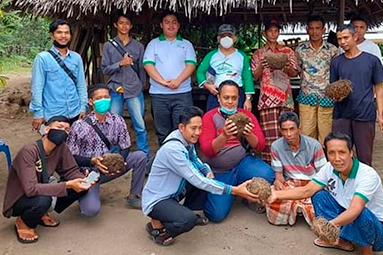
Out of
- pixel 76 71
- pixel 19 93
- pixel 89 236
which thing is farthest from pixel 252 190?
pixel 19 93

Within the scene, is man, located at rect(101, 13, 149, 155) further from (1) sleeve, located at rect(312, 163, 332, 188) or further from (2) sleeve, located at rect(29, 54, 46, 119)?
(1) sleeve, located at rect(312, 163, 332, 188)

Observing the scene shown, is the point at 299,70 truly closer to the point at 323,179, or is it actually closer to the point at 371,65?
the point at 371,65

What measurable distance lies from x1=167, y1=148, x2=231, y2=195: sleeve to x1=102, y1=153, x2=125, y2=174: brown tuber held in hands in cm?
59

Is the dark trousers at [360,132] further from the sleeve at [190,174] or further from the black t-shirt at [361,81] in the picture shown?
the sleeve at [190,174]

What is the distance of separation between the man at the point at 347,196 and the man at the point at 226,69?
1545 millimetres

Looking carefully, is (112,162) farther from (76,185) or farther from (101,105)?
(101,105)

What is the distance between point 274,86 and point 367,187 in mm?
2015

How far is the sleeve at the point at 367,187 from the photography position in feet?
10.8

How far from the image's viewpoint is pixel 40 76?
4578 millimetres

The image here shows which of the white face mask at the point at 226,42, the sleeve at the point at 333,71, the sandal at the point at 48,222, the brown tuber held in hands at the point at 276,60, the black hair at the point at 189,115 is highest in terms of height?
the white face mask at the point at 226,42

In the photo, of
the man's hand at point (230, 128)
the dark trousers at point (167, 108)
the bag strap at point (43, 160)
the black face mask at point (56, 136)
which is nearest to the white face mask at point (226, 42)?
the dark trousers at point (167, 108)

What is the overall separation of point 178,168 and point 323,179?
43.8 inches

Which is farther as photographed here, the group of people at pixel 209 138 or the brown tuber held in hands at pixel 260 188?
the group of people at pixel 209 138

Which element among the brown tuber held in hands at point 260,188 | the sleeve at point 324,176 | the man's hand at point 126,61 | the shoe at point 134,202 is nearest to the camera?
the brown tuber held in hands at point 260,188
